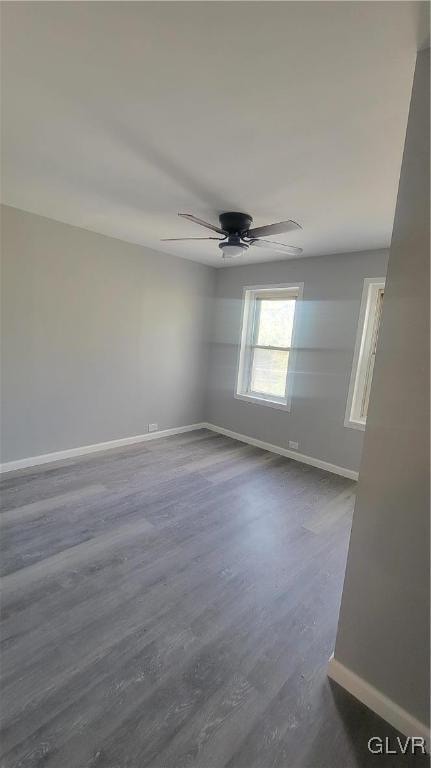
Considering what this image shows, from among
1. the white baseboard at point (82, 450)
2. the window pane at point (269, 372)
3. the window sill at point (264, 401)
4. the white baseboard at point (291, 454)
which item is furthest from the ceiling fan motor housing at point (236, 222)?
the white baseboard at point (82, 450)

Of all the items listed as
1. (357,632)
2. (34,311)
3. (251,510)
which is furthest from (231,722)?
(34,311)

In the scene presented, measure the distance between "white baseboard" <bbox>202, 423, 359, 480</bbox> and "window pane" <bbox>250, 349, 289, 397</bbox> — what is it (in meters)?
0.70

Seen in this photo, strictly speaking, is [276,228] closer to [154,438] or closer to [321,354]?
[321,354]

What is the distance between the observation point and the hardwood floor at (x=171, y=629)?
3.94ft

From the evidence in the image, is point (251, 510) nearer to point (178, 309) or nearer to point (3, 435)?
point (3, 435)

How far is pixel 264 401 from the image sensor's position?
14.7 ft

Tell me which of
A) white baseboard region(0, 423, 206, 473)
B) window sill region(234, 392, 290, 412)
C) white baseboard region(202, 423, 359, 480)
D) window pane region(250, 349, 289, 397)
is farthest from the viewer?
window pane region(250, 349, 289, 397)

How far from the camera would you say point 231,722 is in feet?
4.17

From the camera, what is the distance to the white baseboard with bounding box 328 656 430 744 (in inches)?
48.7

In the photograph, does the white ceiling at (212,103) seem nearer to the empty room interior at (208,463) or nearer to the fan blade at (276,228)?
the empty room interior at (208,463)

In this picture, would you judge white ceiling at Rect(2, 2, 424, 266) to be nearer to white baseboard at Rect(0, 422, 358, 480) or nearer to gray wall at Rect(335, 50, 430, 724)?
gray wall at Rect(335, 50, 430, 724)

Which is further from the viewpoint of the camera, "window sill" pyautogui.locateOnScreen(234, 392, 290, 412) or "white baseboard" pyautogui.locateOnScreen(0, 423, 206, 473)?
"window sill" pyautogui.locateOnScreen(234, 392, 290, 412)

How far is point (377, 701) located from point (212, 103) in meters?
2.64

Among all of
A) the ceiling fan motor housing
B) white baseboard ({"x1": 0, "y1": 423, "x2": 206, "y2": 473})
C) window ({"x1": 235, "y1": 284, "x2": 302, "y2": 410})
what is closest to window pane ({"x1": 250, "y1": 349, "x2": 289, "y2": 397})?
window ({"x1": 235, "y1": 284, "x2": 302, "y2": 410})
